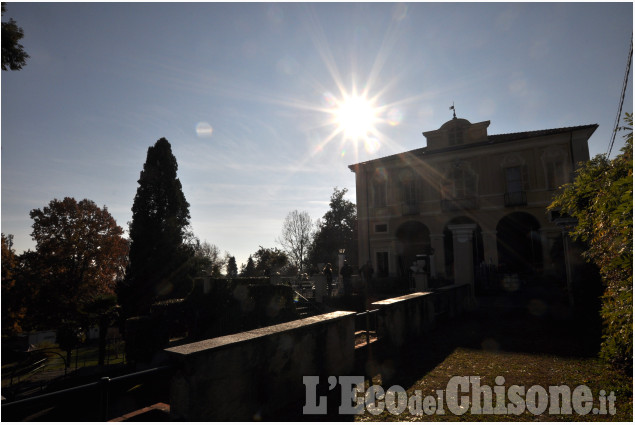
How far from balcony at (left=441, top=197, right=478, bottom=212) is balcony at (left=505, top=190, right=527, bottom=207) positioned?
1873mm

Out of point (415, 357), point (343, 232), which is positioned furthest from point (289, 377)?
point (343, 232)

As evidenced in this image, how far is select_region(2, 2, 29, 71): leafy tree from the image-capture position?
23.6ft

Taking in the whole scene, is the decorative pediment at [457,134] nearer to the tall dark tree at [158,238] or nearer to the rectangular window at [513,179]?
the rectangular window at [513,179]

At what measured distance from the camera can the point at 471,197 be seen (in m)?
22.9

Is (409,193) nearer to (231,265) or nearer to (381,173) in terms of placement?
(381,173)

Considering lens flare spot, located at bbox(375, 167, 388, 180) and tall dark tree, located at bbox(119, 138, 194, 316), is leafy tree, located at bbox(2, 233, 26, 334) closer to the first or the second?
tall dark tree, located at bbox(119, 138, 194, 316)

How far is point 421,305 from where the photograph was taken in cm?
769

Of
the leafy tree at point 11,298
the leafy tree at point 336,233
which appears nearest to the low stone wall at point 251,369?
the leafy tree at point 11,298

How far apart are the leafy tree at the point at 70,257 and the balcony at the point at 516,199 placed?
99.7 feet

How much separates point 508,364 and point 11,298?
93.9ft

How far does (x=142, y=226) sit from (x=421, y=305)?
2299 centimetres

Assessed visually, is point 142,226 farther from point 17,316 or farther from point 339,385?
point 339,385

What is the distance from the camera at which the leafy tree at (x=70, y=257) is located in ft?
83.4

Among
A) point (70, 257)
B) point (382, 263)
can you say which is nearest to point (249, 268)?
point (70, 257)
